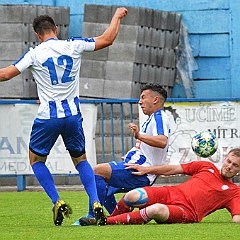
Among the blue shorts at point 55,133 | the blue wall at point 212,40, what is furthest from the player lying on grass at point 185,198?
the blue wall at point 212,40

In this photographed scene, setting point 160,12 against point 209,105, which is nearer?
point 209,105

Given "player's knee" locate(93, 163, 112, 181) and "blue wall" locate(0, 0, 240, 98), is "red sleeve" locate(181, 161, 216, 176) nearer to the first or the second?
"player's knee" locate(93, 163, 112, 181)

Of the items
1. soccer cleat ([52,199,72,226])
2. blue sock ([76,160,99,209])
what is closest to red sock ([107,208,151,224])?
blue sock ([76,160,99,209])

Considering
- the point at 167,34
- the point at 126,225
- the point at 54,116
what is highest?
the point at 167,34

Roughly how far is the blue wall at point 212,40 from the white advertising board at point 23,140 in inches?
167

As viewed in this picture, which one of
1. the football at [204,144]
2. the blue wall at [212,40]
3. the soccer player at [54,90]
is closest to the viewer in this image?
the soccer player at [54,90]

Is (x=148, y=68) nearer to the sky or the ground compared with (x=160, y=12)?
nearer to the ground

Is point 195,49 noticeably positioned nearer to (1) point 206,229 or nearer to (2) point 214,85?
(2) point 214,85

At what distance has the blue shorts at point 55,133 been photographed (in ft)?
26.8

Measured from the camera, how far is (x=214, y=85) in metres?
17.8

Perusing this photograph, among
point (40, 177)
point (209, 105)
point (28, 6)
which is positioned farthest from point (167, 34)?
point (40, 177)

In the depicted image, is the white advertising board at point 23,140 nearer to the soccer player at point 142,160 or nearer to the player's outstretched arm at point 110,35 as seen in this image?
the soccer player at point 142,160

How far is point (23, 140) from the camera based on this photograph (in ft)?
44.9

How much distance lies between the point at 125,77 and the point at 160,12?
1509 millimetres
